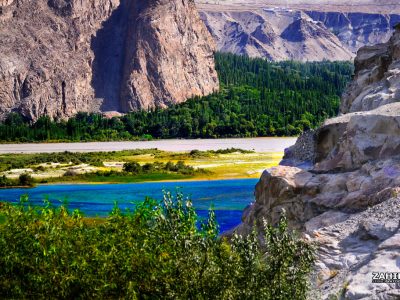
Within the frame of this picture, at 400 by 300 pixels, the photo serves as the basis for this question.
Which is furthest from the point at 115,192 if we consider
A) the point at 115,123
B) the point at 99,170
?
the point at 115,123

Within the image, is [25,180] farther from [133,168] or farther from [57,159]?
[57,159]

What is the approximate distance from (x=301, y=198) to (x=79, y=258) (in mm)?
9738

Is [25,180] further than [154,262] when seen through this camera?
Yes

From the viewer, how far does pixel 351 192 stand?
21.0 m

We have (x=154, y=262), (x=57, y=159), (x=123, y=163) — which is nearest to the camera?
(x=154, y=262)

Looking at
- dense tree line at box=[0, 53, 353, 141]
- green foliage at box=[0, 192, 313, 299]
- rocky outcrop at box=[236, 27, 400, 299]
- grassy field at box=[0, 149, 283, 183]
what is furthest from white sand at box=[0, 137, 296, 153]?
green foliage at box=[0, 192, 313, 299]

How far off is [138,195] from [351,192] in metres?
50.5

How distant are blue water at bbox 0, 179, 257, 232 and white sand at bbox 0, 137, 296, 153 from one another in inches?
2017

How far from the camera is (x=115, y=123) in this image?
19088cm

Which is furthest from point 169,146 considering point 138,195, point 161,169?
point 138,195

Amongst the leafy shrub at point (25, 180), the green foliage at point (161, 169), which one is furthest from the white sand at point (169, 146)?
the leafy shrub at point (25, 180)

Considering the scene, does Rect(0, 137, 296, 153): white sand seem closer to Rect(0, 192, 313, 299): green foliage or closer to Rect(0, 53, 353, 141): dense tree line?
Rect(0, 53, 353, 141): dense tree line

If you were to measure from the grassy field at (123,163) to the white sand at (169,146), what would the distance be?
1298cm

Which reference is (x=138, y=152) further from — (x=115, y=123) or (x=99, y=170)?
(x=115, y=123)
